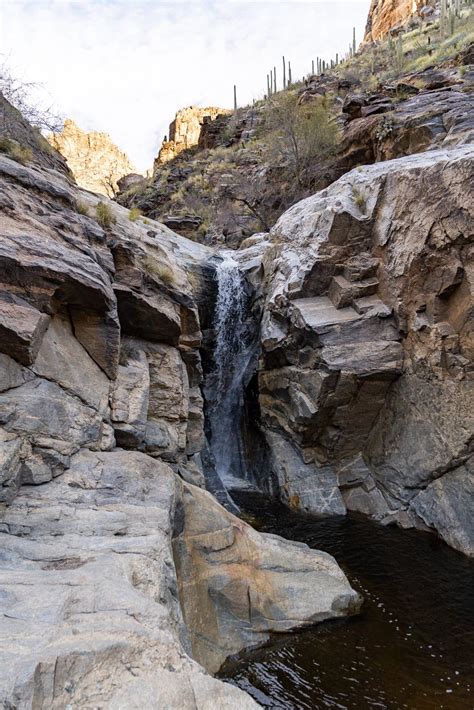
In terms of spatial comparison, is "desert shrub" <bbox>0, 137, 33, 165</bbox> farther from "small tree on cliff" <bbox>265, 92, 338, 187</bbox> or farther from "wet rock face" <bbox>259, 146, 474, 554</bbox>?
"small tree on cliff" <bbox>265, 92, 338, 187</bbox>

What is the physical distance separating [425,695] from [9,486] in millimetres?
5265

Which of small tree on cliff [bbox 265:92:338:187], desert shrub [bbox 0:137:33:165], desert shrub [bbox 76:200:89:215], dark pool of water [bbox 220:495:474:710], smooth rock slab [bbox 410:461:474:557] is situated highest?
small tree on cliff [bbox 265:92:338:187]

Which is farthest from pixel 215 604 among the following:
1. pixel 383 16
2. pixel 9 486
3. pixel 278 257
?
pixel 383 16

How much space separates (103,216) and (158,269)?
1.57 meters

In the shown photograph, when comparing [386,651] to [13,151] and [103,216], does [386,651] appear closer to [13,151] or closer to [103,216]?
[103,216]

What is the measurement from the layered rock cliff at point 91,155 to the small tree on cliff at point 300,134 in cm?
4439

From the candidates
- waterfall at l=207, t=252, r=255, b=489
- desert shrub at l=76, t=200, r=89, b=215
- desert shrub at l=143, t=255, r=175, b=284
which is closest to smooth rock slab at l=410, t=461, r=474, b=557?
waterfall at l=207, t=252, r=255, b=489

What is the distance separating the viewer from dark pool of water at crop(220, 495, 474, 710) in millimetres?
5289

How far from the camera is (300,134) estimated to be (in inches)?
979

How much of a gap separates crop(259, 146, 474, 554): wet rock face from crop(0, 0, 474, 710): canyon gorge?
0.05 metres

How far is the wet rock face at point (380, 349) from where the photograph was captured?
32.5 feet

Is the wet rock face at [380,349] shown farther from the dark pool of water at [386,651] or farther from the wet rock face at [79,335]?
the wet rock face at [79,335]

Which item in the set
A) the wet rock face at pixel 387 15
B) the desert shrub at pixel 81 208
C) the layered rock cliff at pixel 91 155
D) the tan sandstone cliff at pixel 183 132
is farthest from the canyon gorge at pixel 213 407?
the layered rock cliff at pixel 91 155

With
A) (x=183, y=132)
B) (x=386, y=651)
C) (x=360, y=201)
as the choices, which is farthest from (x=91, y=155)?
(x=386, y=651)
